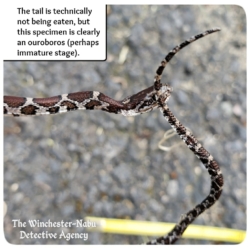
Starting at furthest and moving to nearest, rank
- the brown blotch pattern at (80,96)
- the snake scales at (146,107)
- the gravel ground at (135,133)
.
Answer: the gravel ground at (135,133) → the brown blotch pattern at (80,96) → the snake scales at (146,107)

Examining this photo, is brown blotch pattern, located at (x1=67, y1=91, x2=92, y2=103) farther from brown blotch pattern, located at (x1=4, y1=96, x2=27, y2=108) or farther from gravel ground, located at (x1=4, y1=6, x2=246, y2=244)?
gravel ground, located at (x1=4, y1=6, x2=246, y2=244)

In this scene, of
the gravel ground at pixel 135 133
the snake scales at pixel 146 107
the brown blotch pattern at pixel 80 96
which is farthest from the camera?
the gravel ground at pixel 135 133

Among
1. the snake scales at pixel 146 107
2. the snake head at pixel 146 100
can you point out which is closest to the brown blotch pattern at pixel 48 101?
the snake scales at pixel 146 107

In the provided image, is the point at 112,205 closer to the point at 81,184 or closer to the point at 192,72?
the point at 81,184

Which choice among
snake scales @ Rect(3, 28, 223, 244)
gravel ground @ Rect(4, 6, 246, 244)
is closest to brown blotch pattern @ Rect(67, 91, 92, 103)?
snake scales @ Rect(3, 28, 223, 244)

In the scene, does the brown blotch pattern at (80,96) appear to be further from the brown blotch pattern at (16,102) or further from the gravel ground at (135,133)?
the gravel ground at (135,133)

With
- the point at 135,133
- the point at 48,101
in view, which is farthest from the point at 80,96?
the point at 135,133

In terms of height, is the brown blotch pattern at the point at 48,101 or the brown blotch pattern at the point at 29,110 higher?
the brown blotch pattern at the point at 48,101
